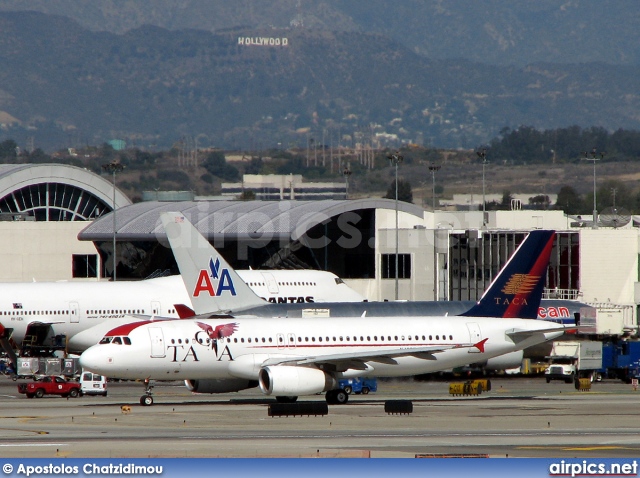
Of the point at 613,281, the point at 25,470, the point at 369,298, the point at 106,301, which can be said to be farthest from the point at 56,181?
the point at 25,470

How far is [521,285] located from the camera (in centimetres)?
5791

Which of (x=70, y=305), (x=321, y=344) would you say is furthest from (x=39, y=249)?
(x=321, y=344)

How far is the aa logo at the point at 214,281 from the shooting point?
6444 centimetres

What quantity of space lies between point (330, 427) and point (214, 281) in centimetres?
2336

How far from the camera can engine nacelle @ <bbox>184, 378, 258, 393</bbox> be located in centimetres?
5500

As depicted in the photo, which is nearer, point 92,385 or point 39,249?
point 92,385

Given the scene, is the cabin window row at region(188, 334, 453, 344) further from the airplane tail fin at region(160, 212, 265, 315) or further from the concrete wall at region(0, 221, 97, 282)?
the concrete wall at region(0, 221, 97, 282)

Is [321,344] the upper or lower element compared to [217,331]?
lower

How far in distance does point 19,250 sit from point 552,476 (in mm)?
94917

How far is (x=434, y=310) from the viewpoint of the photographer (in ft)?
222

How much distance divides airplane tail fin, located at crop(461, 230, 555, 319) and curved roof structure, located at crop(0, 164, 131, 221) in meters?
77.3

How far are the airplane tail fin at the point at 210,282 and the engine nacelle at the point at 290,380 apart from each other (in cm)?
1288

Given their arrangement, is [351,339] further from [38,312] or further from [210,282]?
[38,312]

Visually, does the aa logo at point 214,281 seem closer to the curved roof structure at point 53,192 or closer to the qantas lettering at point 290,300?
the qantas lettering at point 290,300
